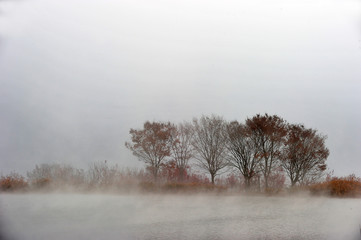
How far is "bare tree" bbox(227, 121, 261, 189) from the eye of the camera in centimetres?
2117

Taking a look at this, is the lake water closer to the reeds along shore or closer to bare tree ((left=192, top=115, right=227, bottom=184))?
the reeds along shore

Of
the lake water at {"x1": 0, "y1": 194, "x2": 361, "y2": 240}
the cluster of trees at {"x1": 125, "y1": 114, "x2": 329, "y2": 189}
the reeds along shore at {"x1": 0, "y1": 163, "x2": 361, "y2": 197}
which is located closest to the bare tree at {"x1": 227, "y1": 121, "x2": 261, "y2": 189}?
the cluster of trees at {"x1": 125, "y1": 114, "x2": 329, "y2": 189}

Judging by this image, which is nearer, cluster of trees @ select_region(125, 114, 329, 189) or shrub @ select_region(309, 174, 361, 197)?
shrub @ select_region(309, 174, 361, 197)

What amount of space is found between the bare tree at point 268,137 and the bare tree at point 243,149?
353 mm

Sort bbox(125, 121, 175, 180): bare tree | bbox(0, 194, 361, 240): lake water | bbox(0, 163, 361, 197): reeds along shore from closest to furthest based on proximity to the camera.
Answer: bbox(0, 194, 361, 240): lake water
bbox(0, 163, 361, 197): reeds along shore
bbox(125, 121, 175, 180): bare tree

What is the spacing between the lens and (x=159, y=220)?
749 centimetres

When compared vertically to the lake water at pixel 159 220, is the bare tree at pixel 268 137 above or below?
above

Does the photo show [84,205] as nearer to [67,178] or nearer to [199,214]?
[199,214]

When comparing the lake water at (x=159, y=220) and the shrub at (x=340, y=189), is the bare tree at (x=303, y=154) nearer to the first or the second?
the shrub at (x=340, y=189)

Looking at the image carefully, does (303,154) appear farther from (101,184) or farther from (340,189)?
(101,184)

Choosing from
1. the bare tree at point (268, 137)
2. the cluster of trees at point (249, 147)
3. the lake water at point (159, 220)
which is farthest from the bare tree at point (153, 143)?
the lake water at point (159, 220)

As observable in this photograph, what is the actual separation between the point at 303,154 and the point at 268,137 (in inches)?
127

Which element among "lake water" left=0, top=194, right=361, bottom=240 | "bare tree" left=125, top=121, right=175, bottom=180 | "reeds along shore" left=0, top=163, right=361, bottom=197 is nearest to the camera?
"lake water" left=0, top=194, right=361, bottom=240

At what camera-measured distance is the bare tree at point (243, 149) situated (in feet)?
69.5
